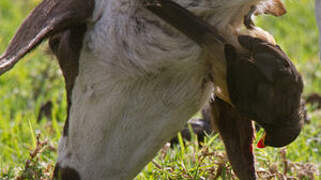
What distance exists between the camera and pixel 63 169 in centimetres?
282

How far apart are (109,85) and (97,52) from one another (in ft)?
0.45

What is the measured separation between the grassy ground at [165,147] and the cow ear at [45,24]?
0.68 feet

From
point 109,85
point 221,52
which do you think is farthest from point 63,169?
point 221,52

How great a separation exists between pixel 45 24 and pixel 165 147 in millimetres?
1389

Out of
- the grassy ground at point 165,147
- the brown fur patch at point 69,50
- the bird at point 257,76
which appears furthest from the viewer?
the grassy ground at point 165,147

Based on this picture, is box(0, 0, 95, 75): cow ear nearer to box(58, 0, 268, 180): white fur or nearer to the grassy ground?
box(58, 0, 268, 180): white fur

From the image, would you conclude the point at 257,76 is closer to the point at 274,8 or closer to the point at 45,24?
the point at 274,8

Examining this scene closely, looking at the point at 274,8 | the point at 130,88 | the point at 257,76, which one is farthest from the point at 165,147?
the point at 257,76

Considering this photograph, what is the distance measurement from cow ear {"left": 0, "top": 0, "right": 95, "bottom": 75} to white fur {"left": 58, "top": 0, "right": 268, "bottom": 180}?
7 centimetres

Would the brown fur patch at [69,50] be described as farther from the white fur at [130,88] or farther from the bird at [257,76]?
the bird at [257,76]

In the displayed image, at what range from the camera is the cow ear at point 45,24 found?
2.61 metres

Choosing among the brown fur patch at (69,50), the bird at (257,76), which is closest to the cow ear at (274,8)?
the bird at (257,76)

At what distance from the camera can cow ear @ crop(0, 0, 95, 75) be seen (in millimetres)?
2605

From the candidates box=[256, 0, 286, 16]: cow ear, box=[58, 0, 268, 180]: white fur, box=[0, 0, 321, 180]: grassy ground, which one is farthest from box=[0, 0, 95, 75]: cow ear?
box=[256, 0, 286, 16]: cow ear
